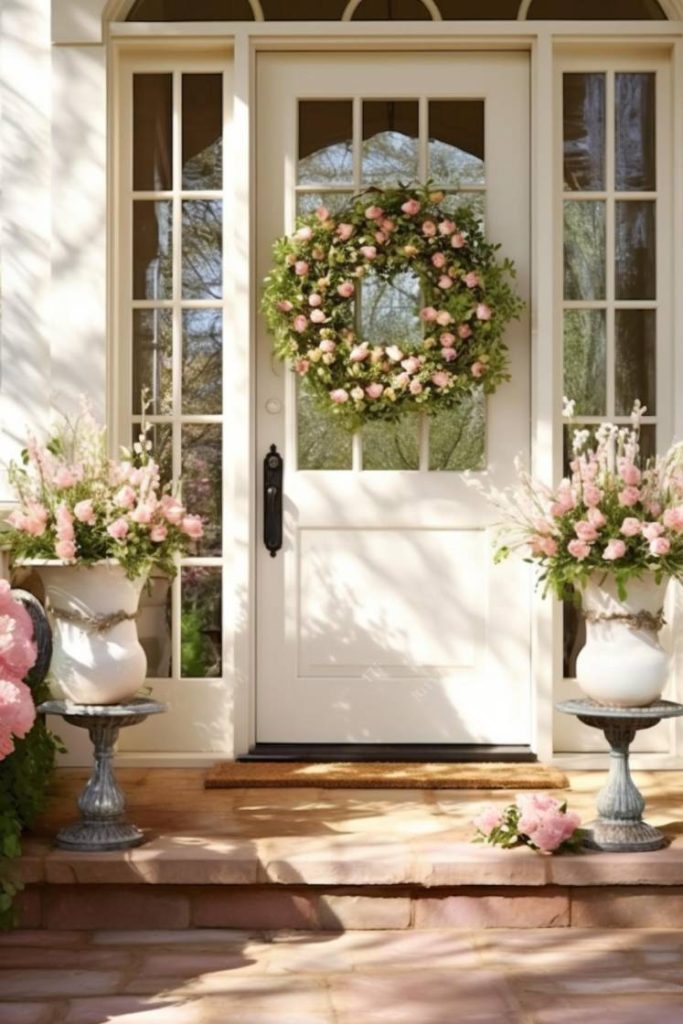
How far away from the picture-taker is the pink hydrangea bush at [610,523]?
4.21 metres

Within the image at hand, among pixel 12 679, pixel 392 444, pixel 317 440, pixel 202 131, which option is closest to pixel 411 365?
pixel 392 444

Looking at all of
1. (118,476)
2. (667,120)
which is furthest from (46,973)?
(667,120)

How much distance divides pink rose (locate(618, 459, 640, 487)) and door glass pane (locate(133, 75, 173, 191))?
208 centimetres

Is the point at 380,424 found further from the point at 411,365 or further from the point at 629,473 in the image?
the point at 629,473

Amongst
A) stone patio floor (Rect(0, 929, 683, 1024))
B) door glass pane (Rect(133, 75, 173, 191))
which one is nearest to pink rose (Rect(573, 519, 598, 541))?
stone patio floor (Rect(0, 929, 683, 1024))

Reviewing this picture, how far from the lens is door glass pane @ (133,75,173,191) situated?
5539mm

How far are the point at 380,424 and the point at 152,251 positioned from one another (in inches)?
38.1

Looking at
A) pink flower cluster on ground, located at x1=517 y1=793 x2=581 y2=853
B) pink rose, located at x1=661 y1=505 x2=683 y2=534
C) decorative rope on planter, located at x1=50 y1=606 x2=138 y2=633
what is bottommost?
pink flower cluster on ground, located at x1=517 y1=793 x2=581 y2=853

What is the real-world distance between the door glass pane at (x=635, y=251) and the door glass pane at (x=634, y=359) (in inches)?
2.9

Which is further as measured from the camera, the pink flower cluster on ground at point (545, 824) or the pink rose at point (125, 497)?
the pink rose at point (125, 497)

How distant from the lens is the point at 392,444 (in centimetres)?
551

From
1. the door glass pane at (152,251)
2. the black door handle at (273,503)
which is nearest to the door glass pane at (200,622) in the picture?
the black door handle at (273,503)

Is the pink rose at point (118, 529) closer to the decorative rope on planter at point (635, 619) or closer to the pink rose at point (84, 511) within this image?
the pink rose at point (84, 511)

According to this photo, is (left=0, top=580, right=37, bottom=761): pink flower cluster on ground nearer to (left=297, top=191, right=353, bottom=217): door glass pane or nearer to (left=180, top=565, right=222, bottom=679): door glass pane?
(left=180, top=565, right=222, bottom=679): door glass pane
